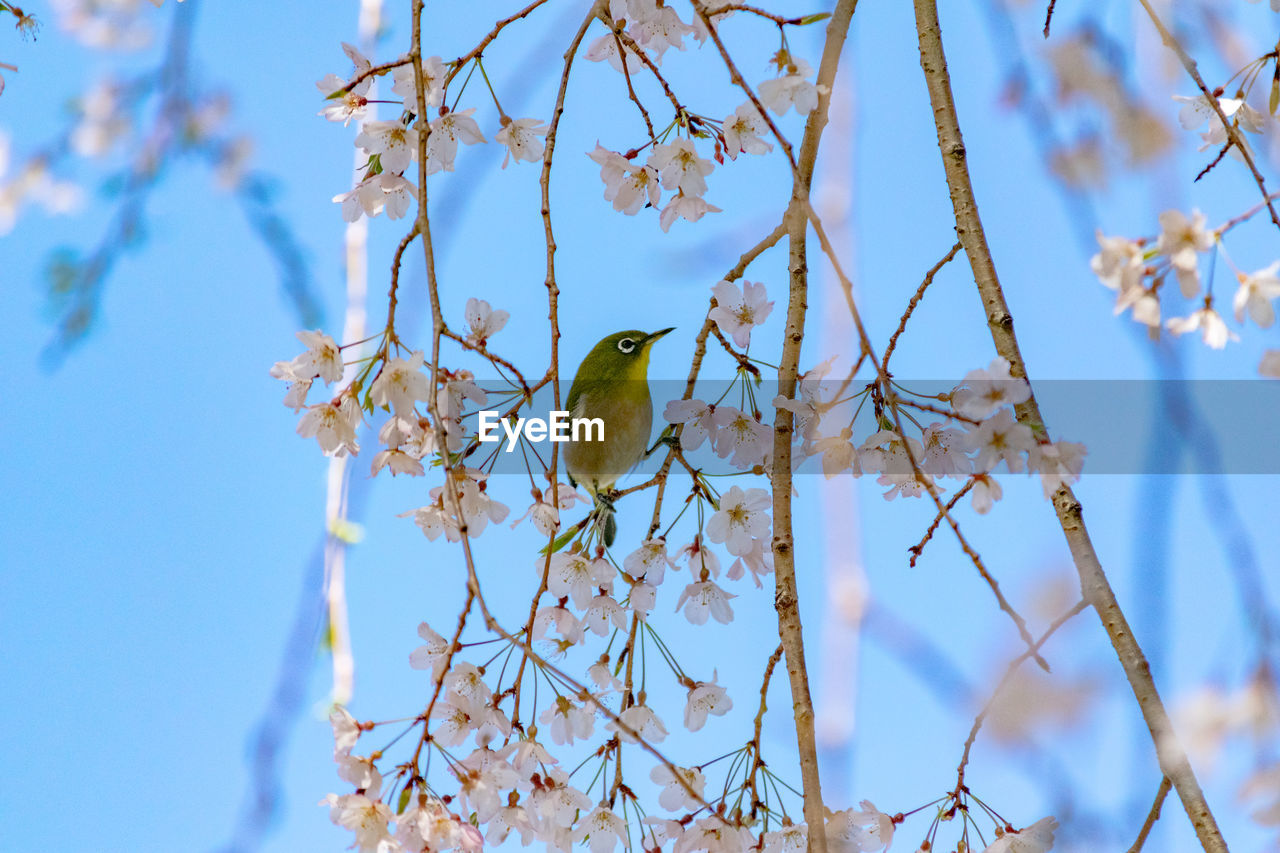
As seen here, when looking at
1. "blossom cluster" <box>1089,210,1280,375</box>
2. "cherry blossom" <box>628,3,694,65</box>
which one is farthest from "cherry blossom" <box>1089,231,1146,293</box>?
"cherry blossom" <box>628,3,694,65</box>

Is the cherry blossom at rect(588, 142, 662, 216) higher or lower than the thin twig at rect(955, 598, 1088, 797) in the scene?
higher

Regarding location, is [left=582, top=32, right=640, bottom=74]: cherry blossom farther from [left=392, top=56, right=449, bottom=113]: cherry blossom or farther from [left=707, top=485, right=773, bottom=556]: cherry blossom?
[left=707, top=485, right=773, bottom=556]: cherry blossom

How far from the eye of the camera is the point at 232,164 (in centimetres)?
316

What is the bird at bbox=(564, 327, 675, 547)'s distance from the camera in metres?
1.94

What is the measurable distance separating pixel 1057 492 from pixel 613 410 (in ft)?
3.35

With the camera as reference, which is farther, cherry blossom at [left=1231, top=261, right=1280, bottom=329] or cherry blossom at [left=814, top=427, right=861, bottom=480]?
cherry blossom at [left=814, top=427, right=861, bottom=480]

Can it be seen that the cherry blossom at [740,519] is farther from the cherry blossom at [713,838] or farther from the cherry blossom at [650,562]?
the cherry blossom at [713,838]

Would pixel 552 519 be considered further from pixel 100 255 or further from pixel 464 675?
pixel 100 255

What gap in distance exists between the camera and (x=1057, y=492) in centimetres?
111

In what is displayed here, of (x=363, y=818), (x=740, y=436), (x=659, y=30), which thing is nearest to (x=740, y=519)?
(x=740, y=436)

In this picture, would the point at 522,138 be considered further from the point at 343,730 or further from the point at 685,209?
the point at 343,730

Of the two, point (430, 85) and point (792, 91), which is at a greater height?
point (430, 85)

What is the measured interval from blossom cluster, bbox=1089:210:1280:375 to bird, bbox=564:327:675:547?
106 cm

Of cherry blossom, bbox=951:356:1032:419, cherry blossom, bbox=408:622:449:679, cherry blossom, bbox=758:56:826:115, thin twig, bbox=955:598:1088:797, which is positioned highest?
cherry blossom, bbox=758:56:826:115
